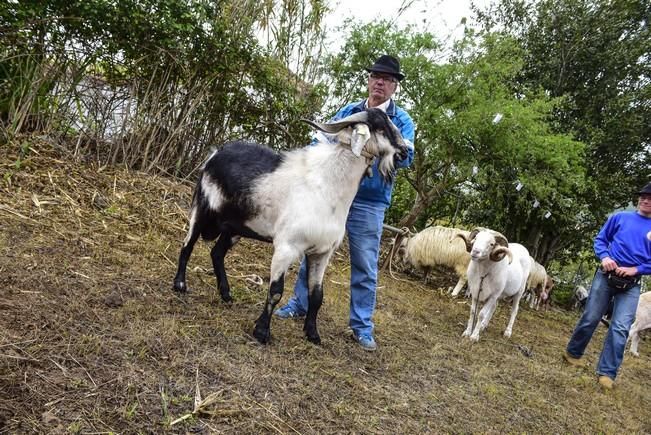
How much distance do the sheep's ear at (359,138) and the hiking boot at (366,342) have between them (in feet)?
5.57

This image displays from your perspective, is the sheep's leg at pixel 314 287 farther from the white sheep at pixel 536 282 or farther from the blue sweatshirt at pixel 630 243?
the white sheep at pixel 536 282

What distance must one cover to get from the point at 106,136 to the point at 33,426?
555 cm

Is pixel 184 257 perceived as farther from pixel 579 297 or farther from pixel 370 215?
pixel 579 297

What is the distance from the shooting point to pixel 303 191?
11.6 feet

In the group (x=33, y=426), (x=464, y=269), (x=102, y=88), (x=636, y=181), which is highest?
(x=636, y=181)

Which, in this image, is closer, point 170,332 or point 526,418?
point 170,332

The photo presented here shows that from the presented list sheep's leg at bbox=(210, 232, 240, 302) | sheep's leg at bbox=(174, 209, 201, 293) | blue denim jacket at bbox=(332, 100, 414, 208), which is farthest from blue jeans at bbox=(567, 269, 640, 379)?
sheep's leg at bbox=(174, 209, 201, 293)

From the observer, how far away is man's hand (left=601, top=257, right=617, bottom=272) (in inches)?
189

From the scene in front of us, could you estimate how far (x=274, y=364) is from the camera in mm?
3164

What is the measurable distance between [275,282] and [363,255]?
94cm

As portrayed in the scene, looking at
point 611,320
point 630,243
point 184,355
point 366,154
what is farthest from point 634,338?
point 184,355

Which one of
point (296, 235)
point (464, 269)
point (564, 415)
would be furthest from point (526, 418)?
point (464, 269)

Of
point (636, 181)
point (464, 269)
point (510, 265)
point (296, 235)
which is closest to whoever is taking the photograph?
point (296, 235)

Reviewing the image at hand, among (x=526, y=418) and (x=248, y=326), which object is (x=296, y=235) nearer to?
(x=248, y=326)
